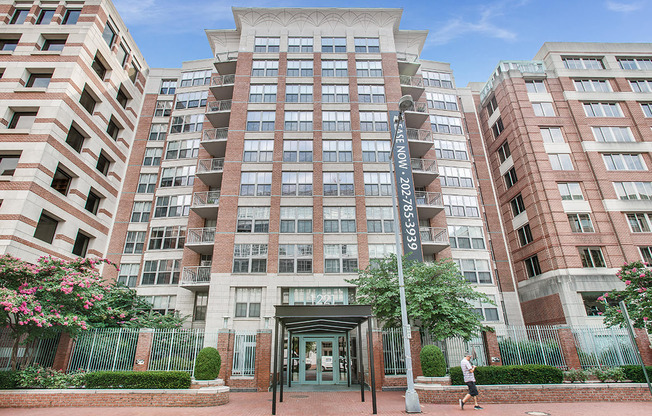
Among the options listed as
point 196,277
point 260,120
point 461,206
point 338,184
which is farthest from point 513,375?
point 260,120

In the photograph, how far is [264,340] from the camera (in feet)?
56.7

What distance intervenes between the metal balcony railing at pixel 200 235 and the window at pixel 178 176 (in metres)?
5.36

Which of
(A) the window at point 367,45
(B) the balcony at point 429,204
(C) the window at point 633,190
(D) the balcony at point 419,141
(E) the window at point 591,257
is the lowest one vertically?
(E) the window at point 591,257

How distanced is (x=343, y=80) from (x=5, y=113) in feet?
78.5

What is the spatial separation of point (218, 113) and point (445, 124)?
19883mm

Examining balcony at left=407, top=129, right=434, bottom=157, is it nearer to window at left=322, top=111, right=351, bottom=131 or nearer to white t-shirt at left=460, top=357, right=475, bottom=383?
window at left=322, top=111, right=351, bottom=131

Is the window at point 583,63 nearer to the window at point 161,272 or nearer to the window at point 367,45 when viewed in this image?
the window at point 367,45

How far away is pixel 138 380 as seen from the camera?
13102 millimetres

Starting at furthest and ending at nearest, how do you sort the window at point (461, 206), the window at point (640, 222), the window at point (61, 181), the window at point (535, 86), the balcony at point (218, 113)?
the window at point (535, 86)
the balcony at point (218, 113)
the window at point (461, 206)
the window at point (640, 222)
the window at point (61, 181)

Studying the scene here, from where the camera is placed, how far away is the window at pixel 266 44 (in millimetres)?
30781

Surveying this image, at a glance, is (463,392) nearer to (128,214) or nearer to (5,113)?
(128,214)

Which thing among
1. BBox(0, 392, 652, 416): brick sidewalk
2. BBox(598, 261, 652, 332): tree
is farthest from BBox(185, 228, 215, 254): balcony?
BBox(598, 261, 652, 332): tree

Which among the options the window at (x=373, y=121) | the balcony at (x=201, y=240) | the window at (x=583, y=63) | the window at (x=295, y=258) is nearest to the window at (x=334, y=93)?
the window at (x=373, y=121)

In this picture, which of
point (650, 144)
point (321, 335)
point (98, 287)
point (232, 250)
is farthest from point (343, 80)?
point (650, 144)
